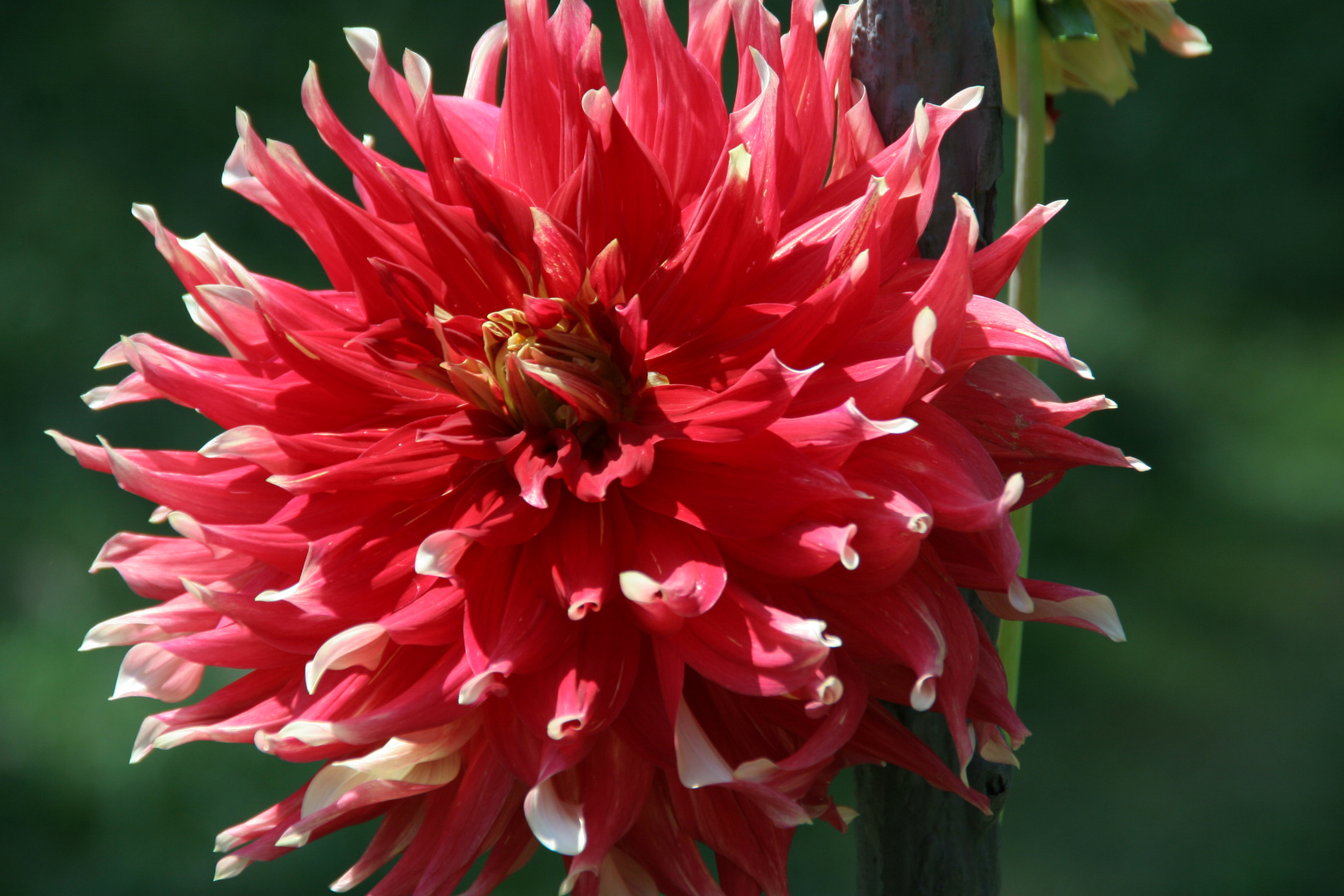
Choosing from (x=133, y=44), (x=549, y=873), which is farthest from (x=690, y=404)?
(x=133, y=44)

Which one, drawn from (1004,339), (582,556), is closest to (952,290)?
(1004,339)

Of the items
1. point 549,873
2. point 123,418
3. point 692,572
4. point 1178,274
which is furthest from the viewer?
point 1178,274

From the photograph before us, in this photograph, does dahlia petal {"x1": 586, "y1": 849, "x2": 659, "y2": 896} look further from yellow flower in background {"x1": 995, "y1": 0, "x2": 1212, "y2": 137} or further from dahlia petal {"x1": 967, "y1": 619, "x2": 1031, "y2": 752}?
yellow flower in background {"x1": 995, "y1": 0, "x2": 1212, "y2": 137}

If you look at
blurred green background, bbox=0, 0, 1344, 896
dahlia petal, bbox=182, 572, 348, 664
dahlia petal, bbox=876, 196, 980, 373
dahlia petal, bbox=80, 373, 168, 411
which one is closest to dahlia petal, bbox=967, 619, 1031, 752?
dahlia petal, bbox=876, 196, 980, 373

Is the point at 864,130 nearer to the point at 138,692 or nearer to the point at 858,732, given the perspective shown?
the point at 858,732

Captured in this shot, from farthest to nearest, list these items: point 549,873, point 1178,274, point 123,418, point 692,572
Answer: point 1178,274 → point 123,418 → point 549,873 → point 692,572

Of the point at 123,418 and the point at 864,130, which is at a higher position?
the point at 864,130

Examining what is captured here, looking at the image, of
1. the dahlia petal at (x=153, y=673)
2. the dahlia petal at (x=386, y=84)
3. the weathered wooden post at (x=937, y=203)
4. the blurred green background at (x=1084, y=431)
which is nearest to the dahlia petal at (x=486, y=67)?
the dahlia petal at (x=386, y=84)
